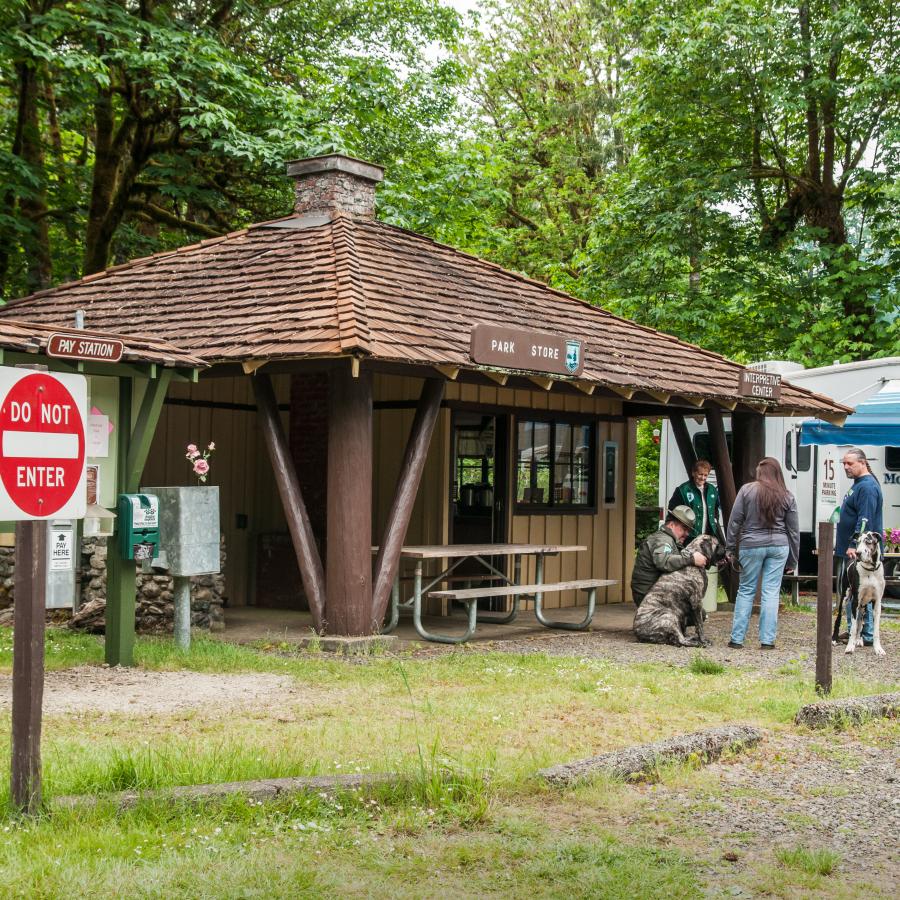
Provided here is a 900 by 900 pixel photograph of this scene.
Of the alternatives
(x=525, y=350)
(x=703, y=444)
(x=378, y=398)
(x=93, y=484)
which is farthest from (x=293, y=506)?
(x=703, y=444)

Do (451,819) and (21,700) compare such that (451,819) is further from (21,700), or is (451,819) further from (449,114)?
(449,114)

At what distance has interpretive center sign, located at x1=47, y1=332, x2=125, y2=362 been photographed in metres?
8.69

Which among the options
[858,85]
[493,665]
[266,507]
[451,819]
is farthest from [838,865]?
[858,85]

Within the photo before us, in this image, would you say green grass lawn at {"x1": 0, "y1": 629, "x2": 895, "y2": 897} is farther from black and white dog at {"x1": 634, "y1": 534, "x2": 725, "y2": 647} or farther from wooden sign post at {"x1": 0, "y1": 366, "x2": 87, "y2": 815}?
black and white dog at {"x1": 634, "y1": 534, "x2": 725, "y2": 647}

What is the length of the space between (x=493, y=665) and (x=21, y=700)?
5506 mm

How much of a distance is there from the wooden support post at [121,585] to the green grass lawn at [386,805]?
1.76m

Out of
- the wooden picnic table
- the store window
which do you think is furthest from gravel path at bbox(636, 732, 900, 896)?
the store window

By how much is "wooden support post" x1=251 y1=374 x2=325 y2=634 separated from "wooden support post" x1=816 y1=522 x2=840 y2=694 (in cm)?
431

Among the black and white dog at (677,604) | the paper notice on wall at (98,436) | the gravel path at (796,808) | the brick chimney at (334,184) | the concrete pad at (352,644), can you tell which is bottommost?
the gravel path at (796,808)

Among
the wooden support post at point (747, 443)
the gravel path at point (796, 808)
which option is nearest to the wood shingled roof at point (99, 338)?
the gravel path at point (796, 808)

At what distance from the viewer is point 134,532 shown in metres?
9.95

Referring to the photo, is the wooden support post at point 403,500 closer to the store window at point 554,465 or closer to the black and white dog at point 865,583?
the store window at point 554,465

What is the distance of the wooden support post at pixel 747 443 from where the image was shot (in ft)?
53.0

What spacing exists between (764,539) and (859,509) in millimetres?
1074
